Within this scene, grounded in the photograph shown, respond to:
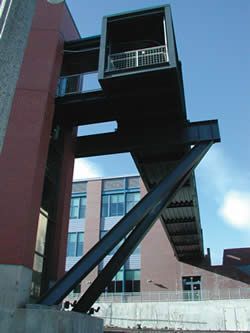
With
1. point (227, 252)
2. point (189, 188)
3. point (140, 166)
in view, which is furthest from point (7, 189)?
point (227, 252)

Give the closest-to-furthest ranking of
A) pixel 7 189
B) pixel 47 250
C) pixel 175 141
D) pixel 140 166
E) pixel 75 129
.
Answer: pixel 7 189
pixel 47 250
pixel 175 141
pixel 75 129
pixel 140 166

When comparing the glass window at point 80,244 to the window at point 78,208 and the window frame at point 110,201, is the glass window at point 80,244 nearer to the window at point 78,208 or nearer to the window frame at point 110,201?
the window at point 78,208

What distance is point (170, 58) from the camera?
11.4 meters

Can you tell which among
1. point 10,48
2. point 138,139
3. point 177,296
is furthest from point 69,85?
point 177,296

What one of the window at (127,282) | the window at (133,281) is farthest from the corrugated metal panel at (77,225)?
the window at (133,281)

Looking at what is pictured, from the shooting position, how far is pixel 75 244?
1623 inches

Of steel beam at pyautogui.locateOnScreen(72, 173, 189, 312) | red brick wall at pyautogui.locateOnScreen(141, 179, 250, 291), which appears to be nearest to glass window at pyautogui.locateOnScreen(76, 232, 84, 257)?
red brick wall at pyautogui.locateOnScreen(141, 179, 250, 291)

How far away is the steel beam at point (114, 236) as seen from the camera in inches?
363

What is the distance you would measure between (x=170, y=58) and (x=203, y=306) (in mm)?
25404

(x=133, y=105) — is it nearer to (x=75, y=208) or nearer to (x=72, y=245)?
(x=72, y=245)

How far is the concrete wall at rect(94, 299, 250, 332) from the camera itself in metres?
28.4

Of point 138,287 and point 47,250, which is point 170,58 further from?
point 138,287

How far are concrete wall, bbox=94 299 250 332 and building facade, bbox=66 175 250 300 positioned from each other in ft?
5.83

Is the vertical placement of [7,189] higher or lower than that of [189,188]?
lower
